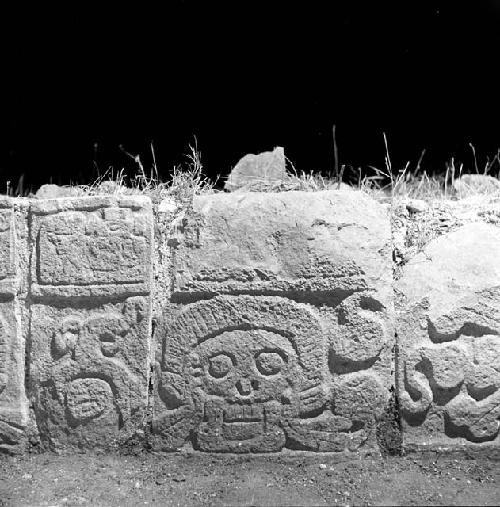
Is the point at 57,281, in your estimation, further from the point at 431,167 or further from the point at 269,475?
the point at 431,167

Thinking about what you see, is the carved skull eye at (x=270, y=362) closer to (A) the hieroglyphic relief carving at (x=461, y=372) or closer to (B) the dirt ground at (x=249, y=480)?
(B) the dirt ground at (x=249, y=480)

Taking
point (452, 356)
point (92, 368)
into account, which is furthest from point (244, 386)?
point (452, 356)

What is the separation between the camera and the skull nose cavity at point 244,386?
210 centimetres

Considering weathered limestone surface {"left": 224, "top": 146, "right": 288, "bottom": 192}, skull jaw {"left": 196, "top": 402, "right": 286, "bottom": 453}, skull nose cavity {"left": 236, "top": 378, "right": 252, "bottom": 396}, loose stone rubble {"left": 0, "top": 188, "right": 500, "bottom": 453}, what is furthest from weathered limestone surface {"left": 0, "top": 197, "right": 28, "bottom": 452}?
weathered limestone surface {"left": 224, "top": 146, "right": 288, "bottom": 192}

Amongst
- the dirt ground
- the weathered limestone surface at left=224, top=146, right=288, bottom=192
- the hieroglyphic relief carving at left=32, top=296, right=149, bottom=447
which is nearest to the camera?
the dirt ground

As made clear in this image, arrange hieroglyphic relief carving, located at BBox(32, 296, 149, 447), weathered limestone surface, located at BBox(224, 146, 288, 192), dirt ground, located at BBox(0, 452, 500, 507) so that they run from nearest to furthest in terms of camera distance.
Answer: dirt ground, located at BBox(0, 452, 500, 507) < hieroglyphic relief carving, located at BBox(32, 296, 149, 447) < weathered limestone surface, located at BBox(224, 146, 288, 192)

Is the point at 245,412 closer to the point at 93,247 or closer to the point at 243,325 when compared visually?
the point at 243,325

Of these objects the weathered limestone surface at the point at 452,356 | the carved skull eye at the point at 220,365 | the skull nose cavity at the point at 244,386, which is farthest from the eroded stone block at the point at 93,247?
the weathered limestone surface at the point at 452,356

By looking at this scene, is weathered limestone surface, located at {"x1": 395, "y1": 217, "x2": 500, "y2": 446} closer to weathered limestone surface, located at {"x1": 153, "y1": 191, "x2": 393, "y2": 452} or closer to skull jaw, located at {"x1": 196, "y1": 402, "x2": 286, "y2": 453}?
weathered limestone surface, located at {"x1": 153, "y1": 191, "x2": 393, "y2": 452}

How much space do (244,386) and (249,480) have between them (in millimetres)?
270

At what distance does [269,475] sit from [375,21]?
8.55ft

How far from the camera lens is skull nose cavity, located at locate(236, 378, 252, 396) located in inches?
82.7

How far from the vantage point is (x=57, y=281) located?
2162 mm

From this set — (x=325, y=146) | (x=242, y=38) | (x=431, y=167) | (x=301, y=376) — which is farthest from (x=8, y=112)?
(x=301, y=376)
